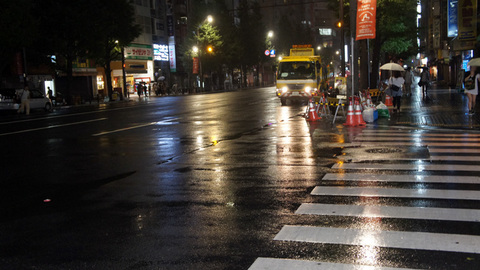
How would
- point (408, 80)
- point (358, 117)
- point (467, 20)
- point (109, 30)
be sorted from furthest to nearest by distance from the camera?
point (109, 30)
point (408, 80)
point (467, 20)
point (358, 117)

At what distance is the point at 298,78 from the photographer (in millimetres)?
29812

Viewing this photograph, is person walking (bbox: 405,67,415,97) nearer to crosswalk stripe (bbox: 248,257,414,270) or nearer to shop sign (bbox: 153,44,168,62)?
crosswalk stripe (bbox: 248,257,414,270)

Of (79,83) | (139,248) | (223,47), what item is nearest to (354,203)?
(139,248)

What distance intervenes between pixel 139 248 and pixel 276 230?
59.1 inches

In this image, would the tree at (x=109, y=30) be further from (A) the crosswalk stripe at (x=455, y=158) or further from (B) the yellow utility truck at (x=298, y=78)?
(A) the crosswalk stripe at (x=455, y=158)

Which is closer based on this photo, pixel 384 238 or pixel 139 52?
pixel 384 238

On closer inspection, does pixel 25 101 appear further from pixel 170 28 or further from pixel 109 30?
pixel 170 28

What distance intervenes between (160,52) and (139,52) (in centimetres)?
572

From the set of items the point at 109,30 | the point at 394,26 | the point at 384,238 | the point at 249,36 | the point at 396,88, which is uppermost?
the point at 249,36

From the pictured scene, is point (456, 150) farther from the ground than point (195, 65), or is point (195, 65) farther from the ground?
point (195, 65)

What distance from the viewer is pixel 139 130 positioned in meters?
17.2

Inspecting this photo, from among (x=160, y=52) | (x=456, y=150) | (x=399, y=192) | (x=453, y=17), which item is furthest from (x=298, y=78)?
(x=160, y=52)

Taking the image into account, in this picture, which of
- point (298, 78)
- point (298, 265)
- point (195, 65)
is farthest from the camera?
point (195, 65)

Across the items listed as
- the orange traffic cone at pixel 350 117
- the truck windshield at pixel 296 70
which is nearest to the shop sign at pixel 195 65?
the truck windshield at pixel 296 70
